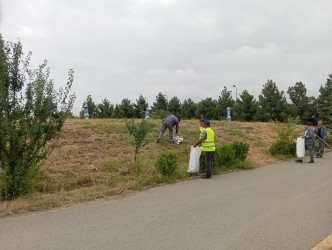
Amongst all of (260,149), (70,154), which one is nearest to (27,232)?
(70,154)

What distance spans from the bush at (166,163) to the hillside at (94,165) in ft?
0.72

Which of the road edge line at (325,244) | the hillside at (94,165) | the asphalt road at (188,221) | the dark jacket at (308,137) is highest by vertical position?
the dark jacket at (308,137)

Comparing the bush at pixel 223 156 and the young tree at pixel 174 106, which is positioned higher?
the young tree at pixel 174 106

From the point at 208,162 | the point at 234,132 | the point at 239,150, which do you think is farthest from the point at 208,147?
the point at 234,132

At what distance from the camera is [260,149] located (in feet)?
47.3

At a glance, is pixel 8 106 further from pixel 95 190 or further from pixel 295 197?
pixel 295 197

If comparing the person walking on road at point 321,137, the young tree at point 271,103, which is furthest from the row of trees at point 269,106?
the person walking on road at point 321,137

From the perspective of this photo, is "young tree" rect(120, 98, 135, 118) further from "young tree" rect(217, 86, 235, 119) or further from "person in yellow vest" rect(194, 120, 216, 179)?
"person in yellow vest" rect(194, 120, 216, 179)

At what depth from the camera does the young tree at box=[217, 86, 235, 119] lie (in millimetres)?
40125

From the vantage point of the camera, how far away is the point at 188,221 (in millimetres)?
4516

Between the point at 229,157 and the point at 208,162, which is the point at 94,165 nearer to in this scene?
the point at 208,162

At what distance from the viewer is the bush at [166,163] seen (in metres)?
7.67

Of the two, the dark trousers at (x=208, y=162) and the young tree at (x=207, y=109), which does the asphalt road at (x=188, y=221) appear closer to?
the dark trousers at (x=208, y=162)

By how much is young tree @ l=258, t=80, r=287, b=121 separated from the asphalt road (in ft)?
99.8
